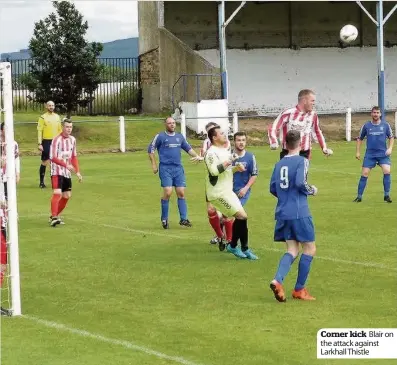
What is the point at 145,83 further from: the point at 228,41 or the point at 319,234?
the point at 319,234

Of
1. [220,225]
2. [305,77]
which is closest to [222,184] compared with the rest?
[220,225]

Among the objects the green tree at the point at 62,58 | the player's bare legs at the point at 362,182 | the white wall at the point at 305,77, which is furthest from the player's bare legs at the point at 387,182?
the white wall at the point at 305,77

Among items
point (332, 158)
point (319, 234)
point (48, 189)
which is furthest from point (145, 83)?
point (319, 234)

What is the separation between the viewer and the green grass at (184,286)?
10.7 metres

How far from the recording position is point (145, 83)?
49.4 m

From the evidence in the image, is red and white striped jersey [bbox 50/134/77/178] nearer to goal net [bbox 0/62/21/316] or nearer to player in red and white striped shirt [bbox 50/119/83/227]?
player in red and white striped shirt [bbox 50/119/83/227]

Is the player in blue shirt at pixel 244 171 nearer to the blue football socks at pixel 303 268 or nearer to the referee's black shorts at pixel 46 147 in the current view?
the blue football socks at pixel 303 268

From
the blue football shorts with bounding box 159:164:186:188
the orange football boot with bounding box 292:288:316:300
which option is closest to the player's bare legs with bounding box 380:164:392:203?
the blue football shorts with bounding box 159:164:186:188

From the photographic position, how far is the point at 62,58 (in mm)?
42031

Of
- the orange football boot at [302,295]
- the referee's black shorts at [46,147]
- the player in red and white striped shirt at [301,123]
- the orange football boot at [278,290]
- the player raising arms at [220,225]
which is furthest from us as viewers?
the referee's black shorts at [46,147]

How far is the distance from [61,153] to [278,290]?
8430 mm

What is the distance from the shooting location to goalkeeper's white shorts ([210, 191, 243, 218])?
1538 centimetres

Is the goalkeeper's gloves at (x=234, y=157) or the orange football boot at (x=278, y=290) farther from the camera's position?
the goalkeeper's gloves at (x=234, y=157)

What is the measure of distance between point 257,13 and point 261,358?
42.6 m
